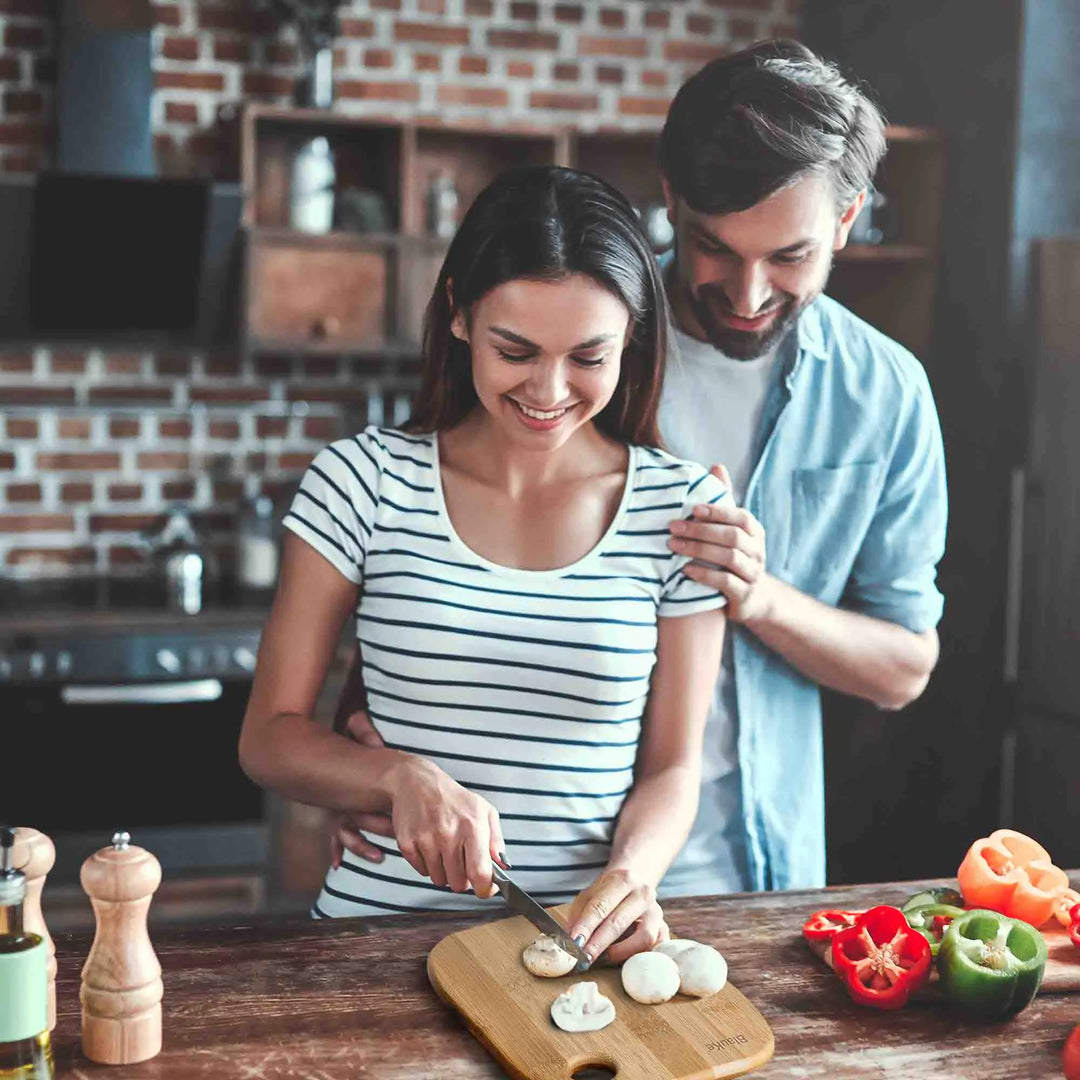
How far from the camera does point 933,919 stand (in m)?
1.30

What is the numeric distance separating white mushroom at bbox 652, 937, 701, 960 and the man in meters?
0.41

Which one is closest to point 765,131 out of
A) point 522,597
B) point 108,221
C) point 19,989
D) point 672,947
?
point 522,597

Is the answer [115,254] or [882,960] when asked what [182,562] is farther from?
[882,960]

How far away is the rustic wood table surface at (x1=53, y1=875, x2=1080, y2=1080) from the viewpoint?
42.4 inches

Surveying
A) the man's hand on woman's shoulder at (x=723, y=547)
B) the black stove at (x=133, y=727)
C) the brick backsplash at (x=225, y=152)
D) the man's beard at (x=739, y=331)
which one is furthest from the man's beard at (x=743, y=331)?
the brick backsplash at (x=225, y=152)

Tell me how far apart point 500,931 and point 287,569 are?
451mm

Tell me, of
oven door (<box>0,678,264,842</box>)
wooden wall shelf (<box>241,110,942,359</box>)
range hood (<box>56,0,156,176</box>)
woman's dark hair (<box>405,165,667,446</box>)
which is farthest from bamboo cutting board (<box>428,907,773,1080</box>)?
range hood (<box>56,0,156,176</box>)

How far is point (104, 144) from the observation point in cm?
333

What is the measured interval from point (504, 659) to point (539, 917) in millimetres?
317

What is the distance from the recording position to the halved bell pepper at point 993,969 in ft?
3.82

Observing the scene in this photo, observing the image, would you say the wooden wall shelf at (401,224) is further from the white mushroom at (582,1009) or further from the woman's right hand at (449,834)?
the white mushroom at (582,1009)

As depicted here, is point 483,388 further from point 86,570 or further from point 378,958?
point 86,570

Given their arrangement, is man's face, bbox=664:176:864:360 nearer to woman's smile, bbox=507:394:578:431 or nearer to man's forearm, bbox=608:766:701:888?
woman's smile, bbox=507:394:578:431

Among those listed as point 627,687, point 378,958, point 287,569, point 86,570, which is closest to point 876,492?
point 627,687
